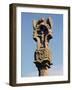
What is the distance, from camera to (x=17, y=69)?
1.69m

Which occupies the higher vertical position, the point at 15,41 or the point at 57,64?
the point at 15,41

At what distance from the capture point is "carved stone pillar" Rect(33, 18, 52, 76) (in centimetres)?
175

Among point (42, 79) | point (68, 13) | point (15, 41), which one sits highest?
point (68, 13)

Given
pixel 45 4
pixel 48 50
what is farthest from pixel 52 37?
pixel 45 4

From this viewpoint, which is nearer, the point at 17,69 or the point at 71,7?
the point at 17,69

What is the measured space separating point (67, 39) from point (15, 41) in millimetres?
365

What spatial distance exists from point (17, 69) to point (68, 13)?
506 mm

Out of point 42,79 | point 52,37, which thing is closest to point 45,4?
point 52,37

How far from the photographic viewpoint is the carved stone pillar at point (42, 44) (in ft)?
5.75

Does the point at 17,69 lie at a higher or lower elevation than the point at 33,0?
lower

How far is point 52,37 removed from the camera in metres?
1.79

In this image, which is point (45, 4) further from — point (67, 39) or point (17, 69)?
point (17, 69)

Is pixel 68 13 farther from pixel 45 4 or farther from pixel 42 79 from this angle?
pixel 42 79

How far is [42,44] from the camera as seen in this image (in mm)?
1769
